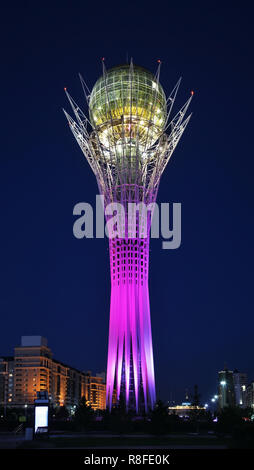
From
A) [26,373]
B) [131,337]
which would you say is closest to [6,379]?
[26,373]

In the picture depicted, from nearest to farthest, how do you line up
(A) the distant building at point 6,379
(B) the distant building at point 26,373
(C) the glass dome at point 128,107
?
1. (C) the glass dome at point 128,107
2. (B) the distant building at point 26,373
3. (A) the distant building at point 6,379

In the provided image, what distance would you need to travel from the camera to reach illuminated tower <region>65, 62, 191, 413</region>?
66562 millimetres

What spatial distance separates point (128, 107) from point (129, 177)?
9441 mm

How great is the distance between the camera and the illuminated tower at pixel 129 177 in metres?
66.6

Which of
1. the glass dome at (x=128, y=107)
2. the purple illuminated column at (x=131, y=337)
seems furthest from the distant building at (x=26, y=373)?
the glass dome at (x=128, y=107)

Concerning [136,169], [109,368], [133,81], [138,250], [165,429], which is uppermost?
[133,81]

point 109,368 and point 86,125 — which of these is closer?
point 109,368

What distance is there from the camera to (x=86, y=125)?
251ft

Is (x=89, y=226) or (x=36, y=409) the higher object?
(x=89, y=226)

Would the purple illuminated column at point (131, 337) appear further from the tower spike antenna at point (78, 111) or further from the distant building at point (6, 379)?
the distant building at point (6, 379)
